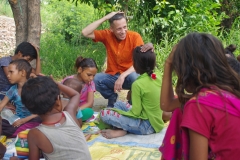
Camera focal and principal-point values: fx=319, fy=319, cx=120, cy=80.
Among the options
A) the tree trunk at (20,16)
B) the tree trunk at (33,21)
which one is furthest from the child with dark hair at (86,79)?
the tree trunk at (20,16)

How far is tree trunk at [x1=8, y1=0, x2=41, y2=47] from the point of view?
15.5 ft

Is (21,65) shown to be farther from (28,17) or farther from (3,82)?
(28,17)

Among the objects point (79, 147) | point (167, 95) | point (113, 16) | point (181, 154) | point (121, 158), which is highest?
point (113, 16)

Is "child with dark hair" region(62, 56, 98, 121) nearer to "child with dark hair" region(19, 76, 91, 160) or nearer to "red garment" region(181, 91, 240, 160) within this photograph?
"child with dark hair" region(19, 76, 91, 160)

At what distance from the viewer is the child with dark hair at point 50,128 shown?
6.63 ft

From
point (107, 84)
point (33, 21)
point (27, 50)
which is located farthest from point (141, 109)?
point (33, 21)

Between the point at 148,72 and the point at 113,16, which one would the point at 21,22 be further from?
the point at 148,72

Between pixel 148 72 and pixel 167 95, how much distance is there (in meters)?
1.38

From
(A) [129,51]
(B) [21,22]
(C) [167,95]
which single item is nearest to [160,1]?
(A) [129,51]

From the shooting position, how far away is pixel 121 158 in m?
2.99

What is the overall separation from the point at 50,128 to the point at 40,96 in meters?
0.22

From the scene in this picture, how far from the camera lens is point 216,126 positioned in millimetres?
1515

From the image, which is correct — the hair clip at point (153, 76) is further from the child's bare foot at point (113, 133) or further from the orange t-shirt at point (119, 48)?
the orange t-shirt at point (119, 48)

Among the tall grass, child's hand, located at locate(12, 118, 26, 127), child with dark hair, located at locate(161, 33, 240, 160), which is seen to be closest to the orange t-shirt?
child's hand, located at locate(12, 118, 26, 127)
